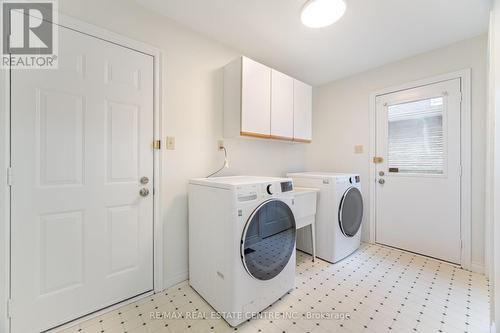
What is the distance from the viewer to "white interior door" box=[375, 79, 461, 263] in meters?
2.14

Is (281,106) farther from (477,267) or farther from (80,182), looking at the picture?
(477,267)

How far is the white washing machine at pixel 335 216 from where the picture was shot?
7.23ft

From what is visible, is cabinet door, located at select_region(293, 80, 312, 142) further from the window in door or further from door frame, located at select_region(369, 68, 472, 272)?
door frame, located at select_region(369, 68, 472, 272)

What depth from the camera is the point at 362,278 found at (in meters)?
1.92

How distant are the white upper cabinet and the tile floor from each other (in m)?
1.46

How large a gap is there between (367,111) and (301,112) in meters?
0.95

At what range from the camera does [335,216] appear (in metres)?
2.19

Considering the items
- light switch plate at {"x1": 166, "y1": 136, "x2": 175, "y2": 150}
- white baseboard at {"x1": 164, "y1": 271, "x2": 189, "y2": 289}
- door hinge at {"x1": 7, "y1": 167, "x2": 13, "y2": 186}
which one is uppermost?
light switch plate at {"x1": 166, "y1": 136, "x2": 175, "y2": 150}

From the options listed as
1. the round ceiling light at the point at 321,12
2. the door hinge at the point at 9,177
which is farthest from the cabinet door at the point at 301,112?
the door hinge at the point at 9,177

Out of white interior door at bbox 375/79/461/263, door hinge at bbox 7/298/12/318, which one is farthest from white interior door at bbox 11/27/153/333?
white interior door at bbox 375/79/461/263

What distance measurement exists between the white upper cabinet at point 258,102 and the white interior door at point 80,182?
2.37ft

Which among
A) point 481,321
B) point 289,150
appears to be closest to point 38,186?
point 289,150

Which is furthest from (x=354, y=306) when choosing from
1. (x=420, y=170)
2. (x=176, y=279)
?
(x=420, y=170)

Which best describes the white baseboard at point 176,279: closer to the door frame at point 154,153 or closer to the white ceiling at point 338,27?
the door frame at point 154,153
